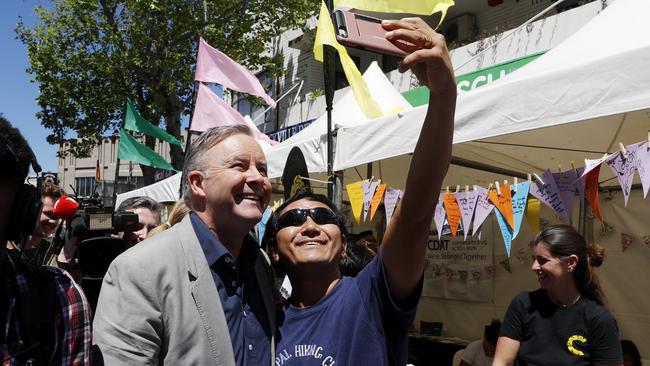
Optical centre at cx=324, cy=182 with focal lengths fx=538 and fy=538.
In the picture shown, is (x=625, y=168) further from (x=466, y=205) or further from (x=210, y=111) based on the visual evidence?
(x=210, y=111)

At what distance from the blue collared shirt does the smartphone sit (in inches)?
27.0

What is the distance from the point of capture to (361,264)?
2.80 metres

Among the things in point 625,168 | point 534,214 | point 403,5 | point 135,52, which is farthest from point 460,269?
point 135,52

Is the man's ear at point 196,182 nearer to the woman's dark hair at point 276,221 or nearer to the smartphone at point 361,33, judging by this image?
the woman's dark hair at point 276,221

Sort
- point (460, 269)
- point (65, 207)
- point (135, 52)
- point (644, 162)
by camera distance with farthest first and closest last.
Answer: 1. point (135, 52)
2. point (460, 269)
3. point (644, 162)
4. point (65, 207)

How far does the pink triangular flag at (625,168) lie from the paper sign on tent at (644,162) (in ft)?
0.12

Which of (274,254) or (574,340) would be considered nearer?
(274,254)

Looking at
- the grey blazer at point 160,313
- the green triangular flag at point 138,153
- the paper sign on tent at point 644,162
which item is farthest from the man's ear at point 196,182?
the green triangular flag at point 138,153

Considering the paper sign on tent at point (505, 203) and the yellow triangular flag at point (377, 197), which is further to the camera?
the yellow triangular flag at point (377, 197)

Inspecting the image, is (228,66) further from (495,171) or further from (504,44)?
(504,44)

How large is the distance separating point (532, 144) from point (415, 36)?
3.90m

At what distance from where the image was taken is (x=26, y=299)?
1.20 meters

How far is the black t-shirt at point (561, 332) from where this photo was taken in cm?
250

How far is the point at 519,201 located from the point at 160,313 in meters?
2.83
